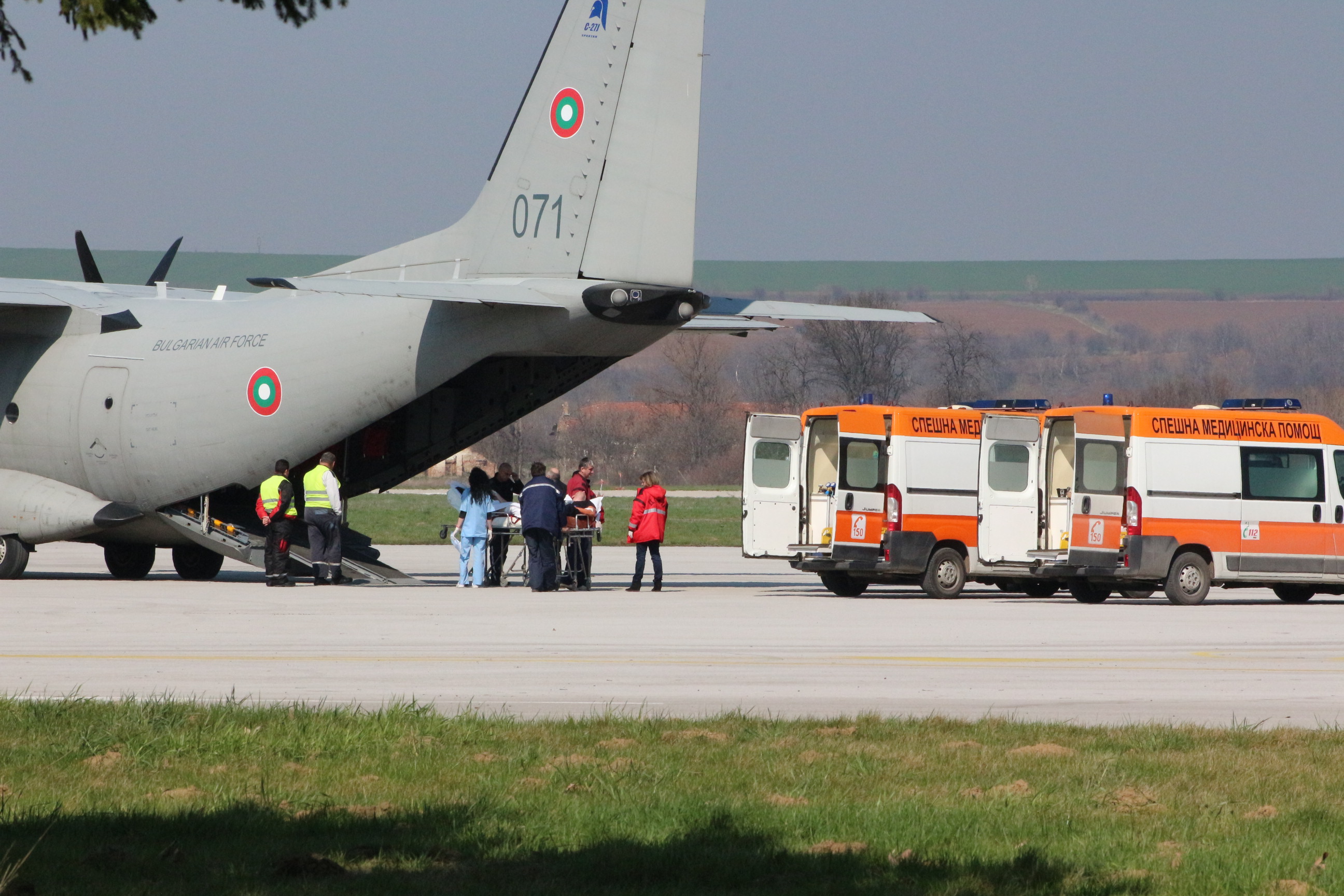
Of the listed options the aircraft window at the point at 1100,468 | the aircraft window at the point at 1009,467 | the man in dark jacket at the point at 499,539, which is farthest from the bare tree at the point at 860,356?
the aircraft window at the point at 1100,468

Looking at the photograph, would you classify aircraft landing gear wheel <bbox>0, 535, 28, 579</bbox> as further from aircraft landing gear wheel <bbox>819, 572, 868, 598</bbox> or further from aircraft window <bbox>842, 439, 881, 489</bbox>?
aircraft window <bbox>842, 439, 881, 489</bbox>

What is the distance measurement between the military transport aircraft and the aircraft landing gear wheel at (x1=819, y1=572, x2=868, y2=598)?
13.6ft

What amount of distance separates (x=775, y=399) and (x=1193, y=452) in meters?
73.9

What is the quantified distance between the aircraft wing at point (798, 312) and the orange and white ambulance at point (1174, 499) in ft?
7.79

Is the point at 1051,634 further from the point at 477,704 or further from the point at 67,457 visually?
the point at 67,457

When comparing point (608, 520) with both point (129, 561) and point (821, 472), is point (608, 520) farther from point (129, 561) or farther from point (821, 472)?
point (821, 472)

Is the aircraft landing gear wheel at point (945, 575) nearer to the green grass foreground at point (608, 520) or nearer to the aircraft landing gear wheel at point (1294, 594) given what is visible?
the aircraft landing gear wheel at point (1294, 594)

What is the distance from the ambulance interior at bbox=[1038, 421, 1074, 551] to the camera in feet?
77.9

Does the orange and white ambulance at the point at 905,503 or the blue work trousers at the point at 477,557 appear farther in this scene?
the blue work trousers at the point at 477,557

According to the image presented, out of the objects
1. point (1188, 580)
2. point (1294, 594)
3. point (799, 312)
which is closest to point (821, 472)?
point (799, 312)

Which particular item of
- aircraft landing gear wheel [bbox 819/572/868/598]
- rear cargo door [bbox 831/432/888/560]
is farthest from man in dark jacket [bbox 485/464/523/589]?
rear cargo door [bbox 831/432/888/560]

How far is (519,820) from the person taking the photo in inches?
282

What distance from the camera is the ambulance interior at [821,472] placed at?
81.4 feet

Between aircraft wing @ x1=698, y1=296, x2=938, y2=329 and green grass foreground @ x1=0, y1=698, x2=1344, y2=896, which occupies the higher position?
aircraft wing @ x1=698, y1=296, x2=938, y2=329
